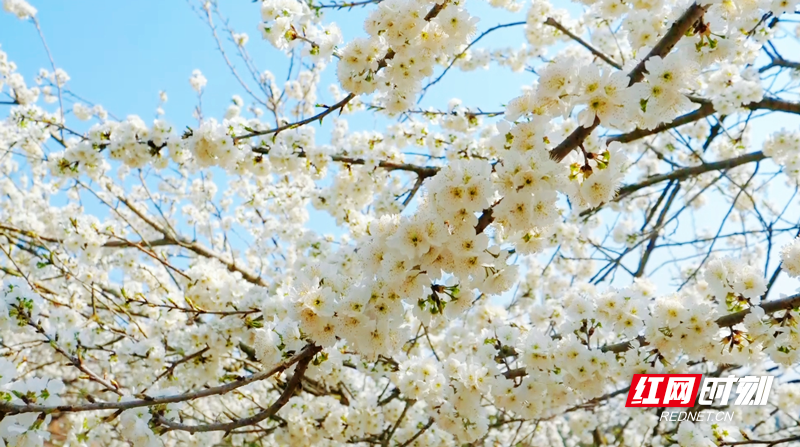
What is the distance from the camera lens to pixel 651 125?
1.73 metres

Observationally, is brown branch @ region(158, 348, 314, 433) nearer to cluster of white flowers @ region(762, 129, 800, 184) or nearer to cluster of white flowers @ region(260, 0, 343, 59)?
cluster of white flowers @ region(260, 0, 343, 59)

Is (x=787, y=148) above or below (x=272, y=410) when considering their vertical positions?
above

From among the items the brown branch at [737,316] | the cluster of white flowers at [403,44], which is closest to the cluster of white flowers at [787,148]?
the brown branch at [737,316]

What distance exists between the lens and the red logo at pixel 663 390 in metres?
2.59

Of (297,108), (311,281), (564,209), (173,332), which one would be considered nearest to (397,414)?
(173,332)

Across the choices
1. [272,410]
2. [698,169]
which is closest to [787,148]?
[698,169]

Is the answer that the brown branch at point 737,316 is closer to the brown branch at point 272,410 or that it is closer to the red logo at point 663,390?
the red logo at point 663,390

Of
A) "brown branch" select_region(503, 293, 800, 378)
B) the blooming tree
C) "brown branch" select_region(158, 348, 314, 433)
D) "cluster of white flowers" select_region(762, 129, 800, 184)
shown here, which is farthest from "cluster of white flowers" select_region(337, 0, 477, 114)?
"cluster of white flowers" select_region(762, 129, 800, 184)

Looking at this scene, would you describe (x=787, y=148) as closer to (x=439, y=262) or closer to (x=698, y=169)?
(x=698, y=169)

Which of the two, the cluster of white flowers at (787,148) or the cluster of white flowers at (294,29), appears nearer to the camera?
the cluster of white flowers at (294,29)

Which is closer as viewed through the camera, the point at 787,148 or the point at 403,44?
the point at 403,44

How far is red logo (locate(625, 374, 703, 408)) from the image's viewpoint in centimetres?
259

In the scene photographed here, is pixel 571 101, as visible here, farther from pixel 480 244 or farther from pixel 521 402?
pixel 521 402

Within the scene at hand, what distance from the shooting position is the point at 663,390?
2740 millimetres
